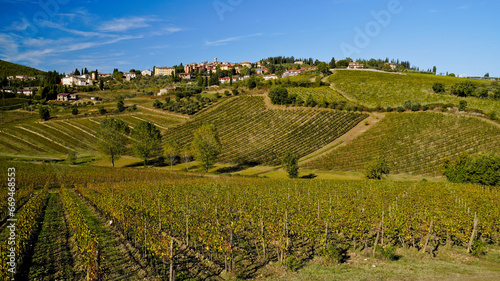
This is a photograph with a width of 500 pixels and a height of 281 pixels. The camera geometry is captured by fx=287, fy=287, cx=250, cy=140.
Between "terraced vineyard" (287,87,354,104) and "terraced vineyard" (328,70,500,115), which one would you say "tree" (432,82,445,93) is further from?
"terraced vineyard" (287,87,354,104)

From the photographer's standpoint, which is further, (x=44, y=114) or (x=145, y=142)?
(x=44, y=114)

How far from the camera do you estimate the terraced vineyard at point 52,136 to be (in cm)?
8419

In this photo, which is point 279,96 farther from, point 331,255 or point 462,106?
point 331,255

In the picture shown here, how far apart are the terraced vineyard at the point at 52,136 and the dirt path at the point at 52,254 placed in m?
69.0

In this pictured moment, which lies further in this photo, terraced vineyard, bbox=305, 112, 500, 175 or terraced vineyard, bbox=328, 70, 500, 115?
terraced vineyard, bbox=328, 70, 500, 115

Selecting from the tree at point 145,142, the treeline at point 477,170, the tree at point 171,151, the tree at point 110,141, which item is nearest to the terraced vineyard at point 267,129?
the tree at point 171,151

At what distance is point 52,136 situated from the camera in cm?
9475

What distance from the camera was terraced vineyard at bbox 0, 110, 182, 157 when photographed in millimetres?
84188

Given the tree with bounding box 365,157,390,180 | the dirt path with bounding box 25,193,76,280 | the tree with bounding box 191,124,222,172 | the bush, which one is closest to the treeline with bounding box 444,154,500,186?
the tree with bounding box 365,157,390,180

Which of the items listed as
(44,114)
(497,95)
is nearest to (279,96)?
(497,95)

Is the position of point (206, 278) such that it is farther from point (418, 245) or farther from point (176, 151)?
point (176, 151)

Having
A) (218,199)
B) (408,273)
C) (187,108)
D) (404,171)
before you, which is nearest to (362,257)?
(408,273)

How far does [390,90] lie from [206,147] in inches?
4021

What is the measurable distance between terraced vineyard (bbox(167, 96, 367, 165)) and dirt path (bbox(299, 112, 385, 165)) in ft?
5.84
